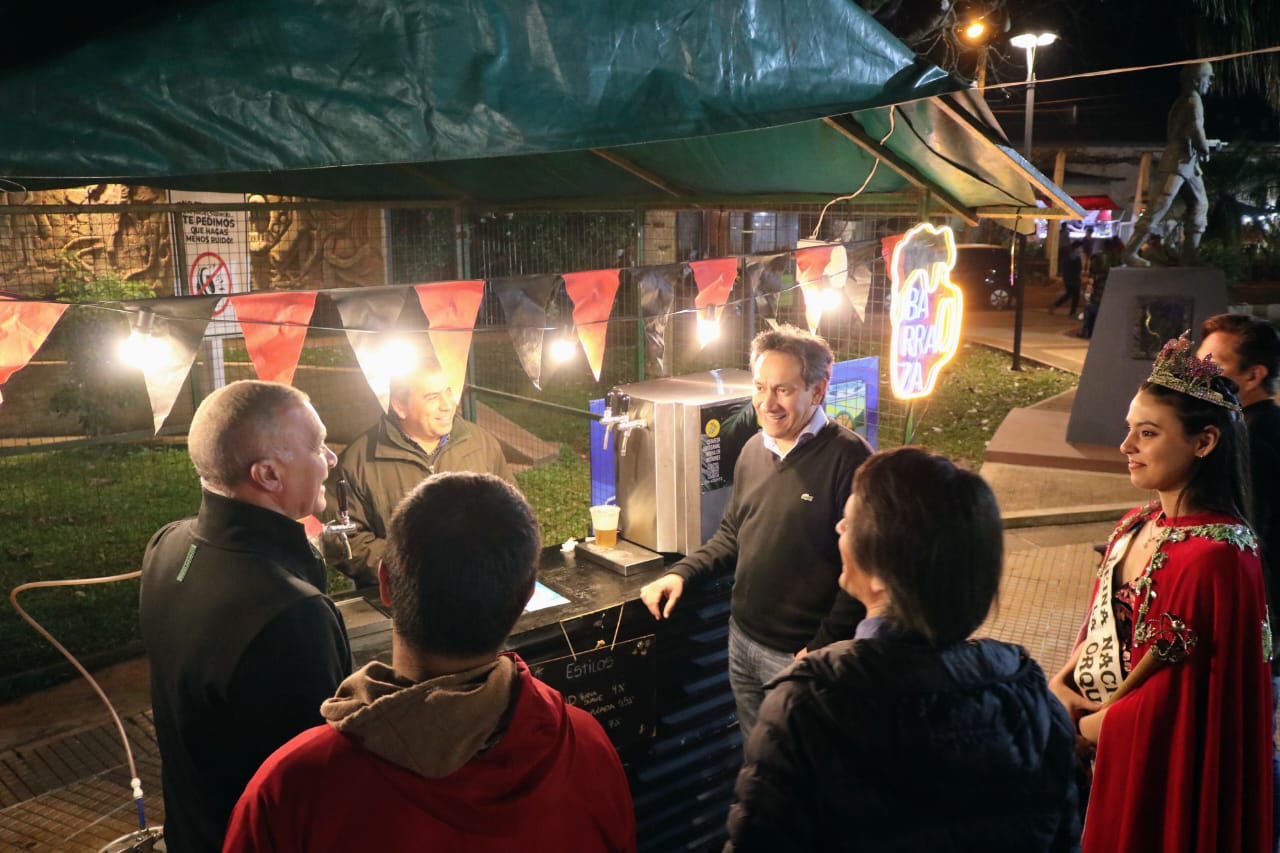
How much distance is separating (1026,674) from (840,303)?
392cm

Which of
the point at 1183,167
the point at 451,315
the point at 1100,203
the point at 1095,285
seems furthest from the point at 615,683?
the point at 1100,203

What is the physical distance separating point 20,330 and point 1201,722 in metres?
3.79

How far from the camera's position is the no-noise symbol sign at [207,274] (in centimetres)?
718

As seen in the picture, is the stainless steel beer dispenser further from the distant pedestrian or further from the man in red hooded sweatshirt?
the distant pedestrian

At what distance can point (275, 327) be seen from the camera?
10.9 feet

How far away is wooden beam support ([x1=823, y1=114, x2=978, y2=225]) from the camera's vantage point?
4.71 meters

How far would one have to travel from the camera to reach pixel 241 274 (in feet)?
25.4

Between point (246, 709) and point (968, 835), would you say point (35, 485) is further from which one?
point (968, 835)

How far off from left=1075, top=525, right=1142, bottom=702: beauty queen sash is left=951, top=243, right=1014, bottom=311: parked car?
25.1 metres

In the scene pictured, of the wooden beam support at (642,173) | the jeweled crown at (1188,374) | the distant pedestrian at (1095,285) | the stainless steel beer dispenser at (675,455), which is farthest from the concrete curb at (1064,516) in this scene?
the distant pedestrian at (1095,285)

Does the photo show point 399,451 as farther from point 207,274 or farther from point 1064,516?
point 1064,516

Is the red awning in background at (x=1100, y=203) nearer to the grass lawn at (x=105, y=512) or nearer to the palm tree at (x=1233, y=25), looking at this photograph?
the palm tree at (x=1233, y=25)

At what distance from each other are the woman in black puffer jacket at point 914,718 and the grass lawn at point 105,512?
514 centimetres

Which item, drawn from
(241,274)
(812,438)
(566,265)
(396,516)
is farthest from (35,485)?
(396,516)
